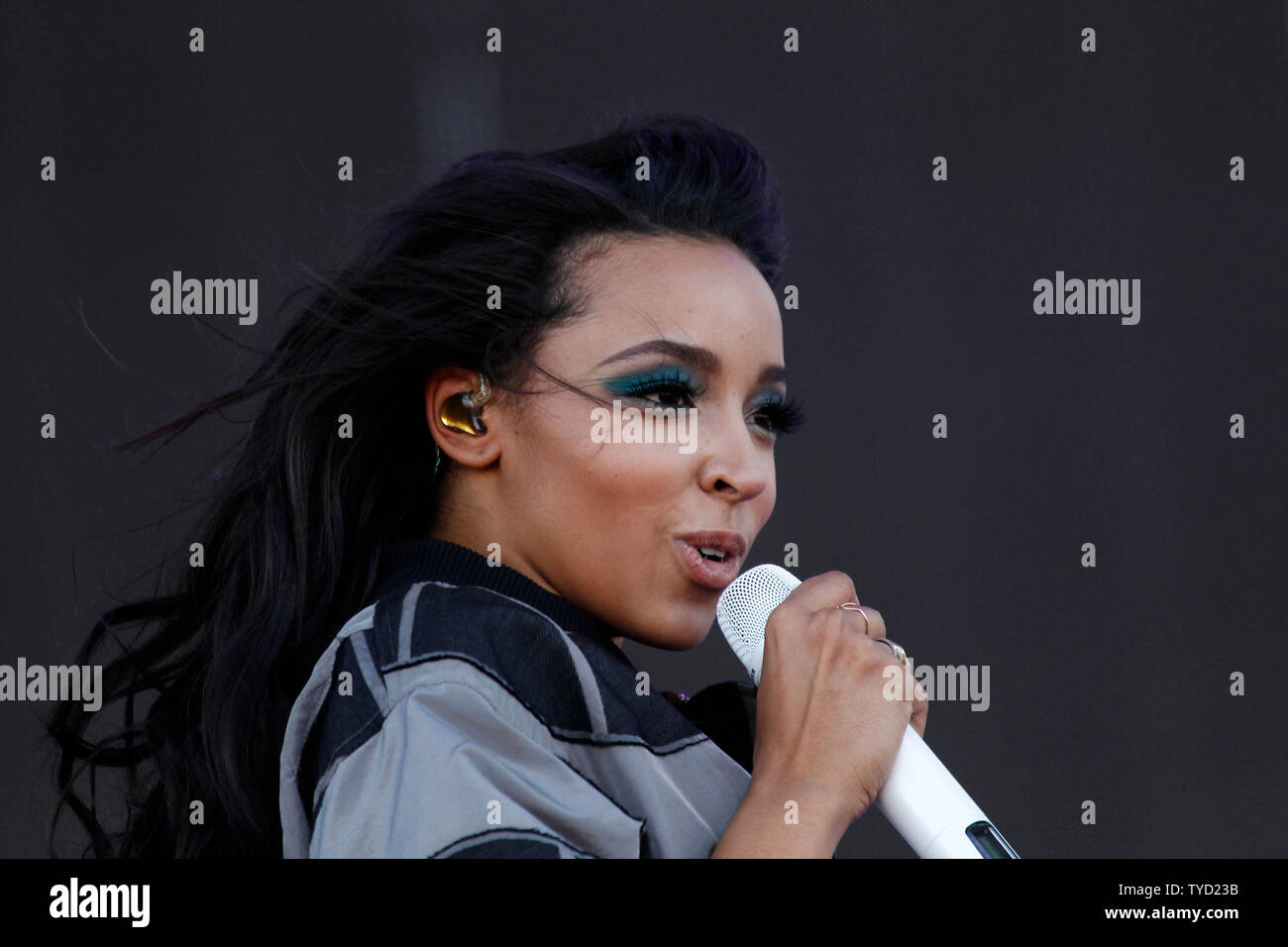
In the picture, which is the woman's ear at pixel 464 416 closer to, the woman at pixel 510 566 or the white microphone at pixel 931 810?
the woman at pixel 510 566

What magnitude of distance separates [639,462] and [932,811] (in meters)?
0.39

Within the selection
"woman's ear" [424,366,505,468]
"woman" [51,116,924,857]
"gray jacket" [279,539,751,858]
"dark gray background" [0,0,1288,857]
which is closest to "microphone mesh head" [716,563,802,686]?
"woman" [51,116,924,857]

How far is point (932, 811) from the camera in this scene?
1.28 metres

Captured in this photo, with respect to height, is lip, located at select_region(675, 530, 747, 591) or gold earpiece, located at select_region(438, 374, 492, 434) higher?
gold earpiece, located at select_region(438, 374, 492, 434)

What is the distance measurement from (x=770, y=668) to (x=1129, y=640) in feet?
4.83

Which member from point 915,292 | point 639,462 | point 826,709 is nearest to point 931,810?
point 826,709

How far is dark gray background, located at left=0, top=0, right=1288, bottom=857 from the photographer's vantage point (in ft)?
8.11

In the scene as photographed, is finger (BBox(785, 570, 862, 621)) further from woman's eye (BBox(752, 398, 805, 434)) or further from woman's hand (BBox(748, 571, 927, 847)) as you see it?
woman's eye (BBox(752, 398, 805, 434))

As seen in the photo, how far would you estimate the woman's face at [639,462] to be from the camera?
4.62 ft

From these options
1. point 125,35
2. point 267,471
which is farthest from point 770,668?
point 125,35

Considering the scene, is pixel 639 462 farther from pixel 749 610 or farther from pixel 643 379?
pixel 749 610

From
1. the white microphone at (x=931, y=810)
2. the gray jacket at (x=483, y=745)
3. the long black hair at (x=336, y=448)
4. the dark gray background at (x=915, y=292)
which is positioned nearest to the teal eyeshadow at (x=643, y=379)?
the long black hair at (x=336, y=448)

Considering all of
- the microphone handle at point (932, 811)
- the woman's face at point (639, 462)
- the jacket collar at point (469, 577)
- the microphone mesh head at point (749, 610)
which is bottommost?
the microphone handle at point (932, 811)

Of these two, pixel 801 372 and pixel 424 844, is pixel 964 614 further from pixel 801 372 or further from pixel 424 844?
pixel 424 844
